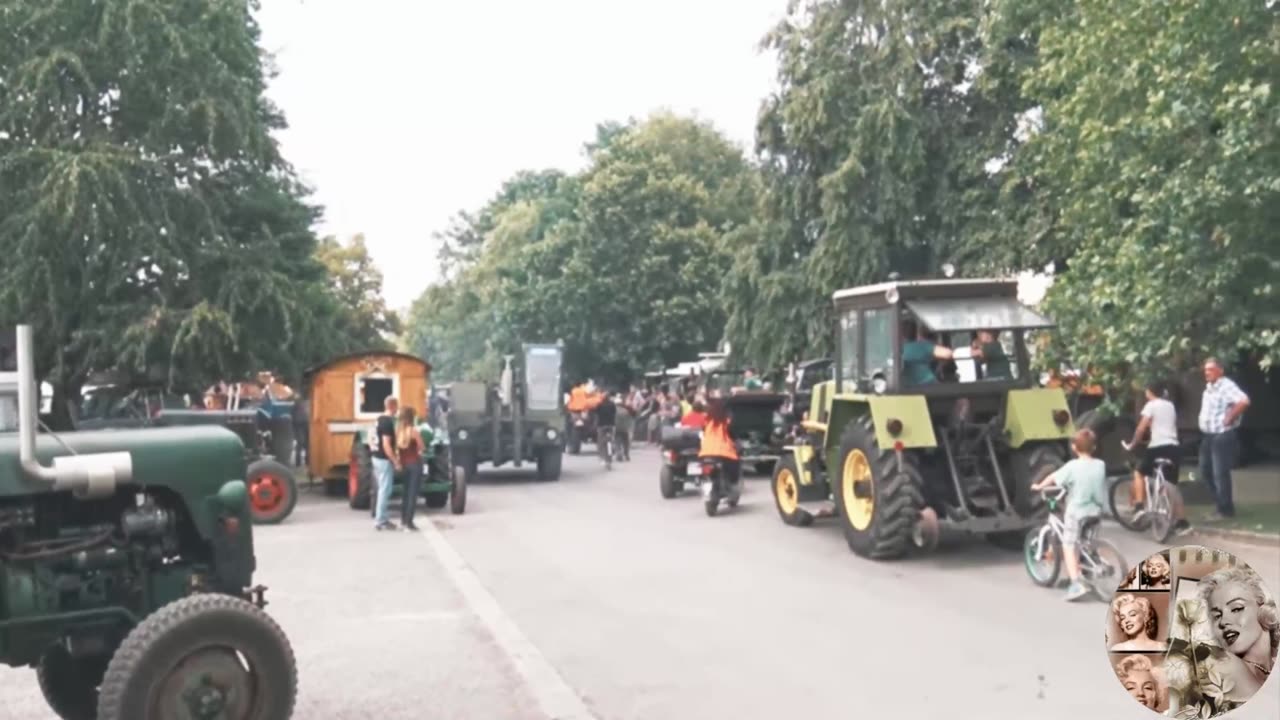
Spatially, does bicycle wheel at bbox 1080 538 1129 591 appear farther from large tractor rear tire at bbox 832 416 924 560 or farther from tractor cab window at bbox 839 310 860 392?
tractor cab window at bbox 839 310 860 392

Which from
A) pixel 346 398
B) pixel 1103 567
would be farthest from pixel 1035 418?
pixel 346 398

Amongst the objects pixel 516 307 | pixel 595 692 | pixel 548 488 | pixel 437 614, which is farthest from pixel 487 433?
pixel 516 307

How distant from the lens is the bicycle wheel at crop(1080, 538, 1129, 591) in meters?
10.0

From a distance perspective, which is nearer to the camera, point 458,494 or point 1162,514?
point 1162,514

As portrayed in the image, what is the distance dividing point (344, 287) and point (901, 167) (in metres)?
33.9

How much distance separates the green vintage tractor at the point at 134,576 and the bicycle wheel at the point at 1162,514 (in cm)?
956

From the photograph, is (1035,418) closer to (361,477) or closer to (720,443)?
(720,443)

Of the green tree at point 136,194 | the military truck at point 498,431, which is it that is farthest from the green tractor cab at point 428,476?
the green tree at point 136,194

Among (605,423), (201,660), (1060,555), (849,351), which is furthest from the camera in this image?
(605,423)

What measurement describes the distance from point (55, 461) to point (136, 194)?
18.0 metres

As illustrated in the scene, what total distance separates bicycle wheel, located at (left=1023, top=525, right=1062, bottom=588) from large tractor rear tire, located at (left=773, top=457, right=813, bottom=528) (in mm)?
4396

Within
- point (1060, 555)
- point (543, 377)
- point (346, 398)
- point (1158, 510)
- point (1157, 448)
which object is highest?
point (543, 377)

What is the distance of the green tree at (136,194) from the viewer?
22422 mm

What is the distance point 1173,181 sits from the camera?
13.2m
